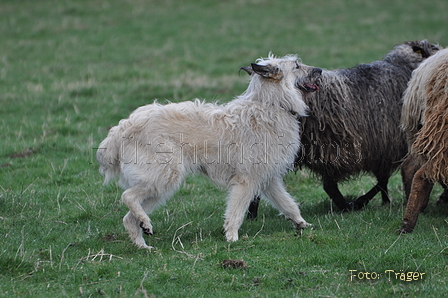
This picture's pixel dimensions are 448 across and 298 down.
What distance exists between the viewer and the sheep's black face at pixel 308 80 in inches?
274

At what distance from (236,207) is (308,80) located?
1.80 metres

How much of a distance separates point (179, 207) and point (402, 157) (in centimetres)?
308

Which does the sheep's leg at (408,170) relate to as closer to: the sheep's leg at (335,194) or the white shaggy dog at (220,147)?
the sheep's leg at (335,194)

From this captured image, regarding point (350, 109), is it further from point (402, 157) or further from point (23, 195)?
point (23, 195)

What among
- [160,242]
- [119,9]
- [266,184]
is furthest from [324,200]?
[119,9]

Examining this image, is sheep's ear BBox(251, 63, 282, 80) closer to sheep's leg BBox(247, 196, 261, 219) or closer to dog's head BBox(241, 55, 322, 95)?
dog's head BBox(241, 55, 322, 95)

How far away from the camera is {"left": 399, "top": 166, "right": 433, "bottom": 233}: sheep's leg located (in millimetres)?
6059

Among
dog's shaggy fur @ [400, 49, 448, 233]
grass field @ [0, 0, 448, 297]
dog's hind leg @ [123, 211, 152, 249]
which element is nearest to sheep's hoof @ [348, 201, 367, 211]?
grass field @ [0, 0, 448, 297]

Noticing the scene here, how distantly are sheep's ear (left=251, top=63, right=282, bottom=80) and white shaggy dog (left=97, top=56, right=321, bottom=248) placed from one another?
1 cm

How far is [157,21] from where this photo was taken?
2338 cm

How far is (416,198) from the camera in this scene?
607 centimetres

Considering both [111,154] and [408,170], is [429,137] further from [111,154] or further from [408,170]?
[111,154]

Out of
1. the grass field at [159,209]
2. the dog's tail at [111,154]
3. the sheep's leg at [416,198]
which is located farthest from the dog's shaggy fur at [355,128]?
the dog's tail at [111,154]

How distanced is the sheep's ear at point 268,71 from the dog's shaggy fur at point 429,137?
61.9 inches
